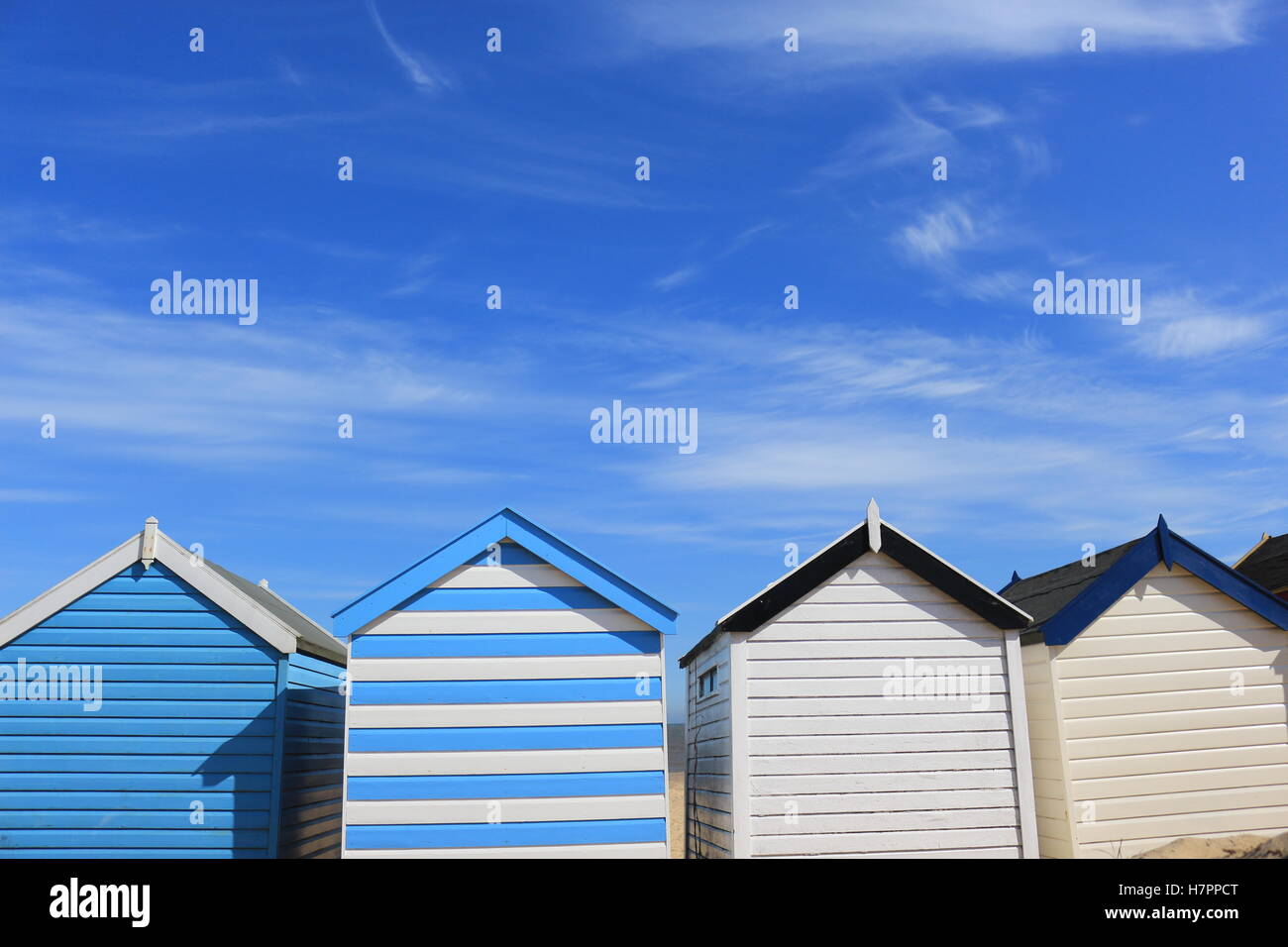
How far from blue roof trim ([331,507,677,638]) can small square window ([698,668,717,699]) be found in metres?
2.47

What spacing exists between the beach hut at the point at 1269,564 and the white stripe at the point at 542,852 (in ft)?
40.9

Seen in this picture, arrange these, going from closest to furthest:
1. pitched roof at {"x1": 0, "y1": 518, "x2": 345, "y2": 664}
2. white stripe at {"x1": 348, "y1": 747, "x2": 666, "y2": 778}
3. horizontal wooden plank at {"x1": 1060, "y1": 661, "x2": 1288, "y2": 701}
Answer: white stripe at {"x1": 348, "y1": 747, "x2": 666, "y2": 778}, pitched roof at {"x1": 0, "y1": 518, "x2": 345, "y2": 664}, horizontal wooden plank at {"x1": 1060, "y1": 661, "x2": 1288, "y2": 701}

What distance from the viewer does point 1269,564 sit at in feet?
61.7

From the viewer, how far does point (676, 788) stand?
37094 millimetres

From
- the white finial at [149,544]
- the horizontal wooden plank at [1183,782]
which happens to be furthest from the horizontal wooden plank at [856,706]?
the white finial at [149,544]

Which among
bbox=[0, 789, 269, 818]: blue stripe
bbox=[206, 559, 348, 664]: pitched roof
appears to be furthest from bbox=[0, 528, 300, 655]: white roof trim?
bbox=[0, 789, 269, 818]: blue stripe

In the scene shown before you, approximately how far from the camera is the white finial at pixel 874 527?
11734mm

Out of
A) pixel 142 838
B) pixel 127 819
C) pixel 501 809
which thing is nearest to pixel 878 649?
pixel 501 809

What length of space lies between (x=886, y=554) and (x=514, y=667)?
4472 millimetres

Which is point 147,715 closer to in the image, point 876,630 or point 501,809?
point 501,809

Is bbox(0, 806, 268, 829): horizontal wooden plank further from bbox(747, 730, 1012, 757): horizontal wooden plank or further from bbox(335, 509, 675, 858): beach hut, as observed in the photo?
bbox(747, 730, 1012, 757): horizontal wooden plank

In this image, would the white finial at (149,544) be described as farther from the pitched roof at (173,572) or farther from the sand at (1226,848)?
the sand at (1226,848)

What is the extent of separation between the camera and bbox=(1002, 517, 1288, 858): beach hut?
12.3m
